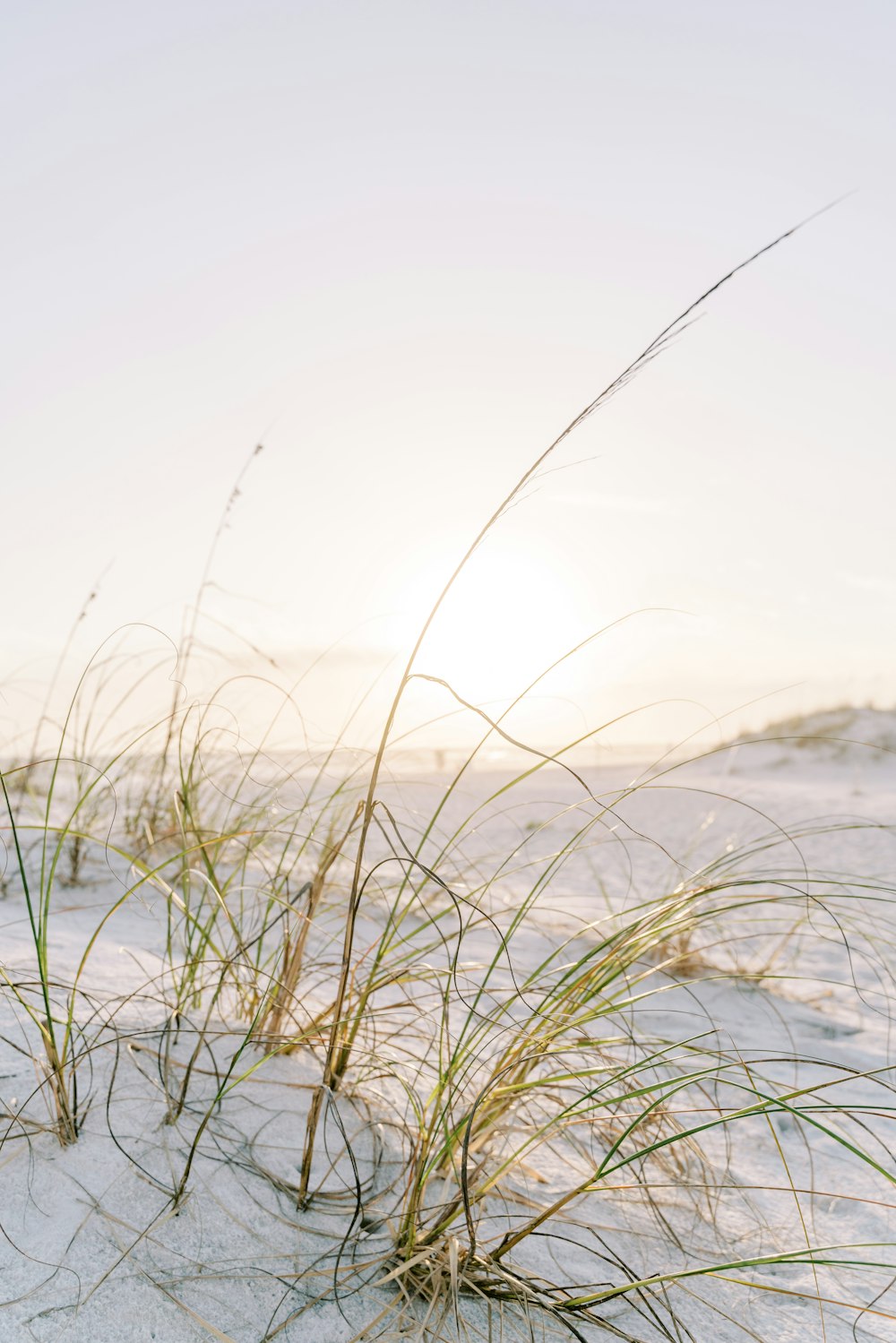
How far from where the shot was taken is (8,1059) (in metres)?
1.46

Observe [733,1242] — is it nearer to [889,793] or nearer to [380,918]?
[380,918]

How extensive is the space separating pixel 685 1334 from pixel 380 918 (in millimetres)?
2124

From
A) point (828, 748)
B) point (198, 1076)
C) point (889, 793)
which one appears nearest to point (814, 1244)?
point (198, 1076)

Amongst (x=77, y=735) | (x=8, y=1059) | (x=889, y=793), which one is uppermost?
(x=77, y=735)

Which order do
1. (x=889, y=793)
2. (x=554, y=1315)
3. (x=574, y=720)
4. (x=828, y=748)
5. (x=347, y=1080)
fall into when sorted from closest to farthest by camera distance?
(x=554, y=1315)
(x=347, y=1080)
(x=574, y=720)
(x=889, y=793)
(x=828, y=748)

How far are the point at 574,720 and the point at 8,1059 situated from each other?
1463 millimetres

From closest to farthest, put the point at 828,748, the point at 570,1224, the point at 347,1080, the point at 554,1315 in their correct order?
the point at 554,1315, the point at 570,1224, the point at 347,1080, the point at 828,748

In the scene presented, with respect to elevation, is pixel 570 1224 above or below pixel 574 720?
below

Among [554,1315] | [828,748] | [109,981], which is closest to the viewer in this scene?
[554,1315]

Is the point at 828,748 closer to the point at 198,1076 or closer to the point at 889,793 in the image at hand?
the point at 889,793

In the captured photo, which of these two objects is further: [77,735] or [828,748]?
[828,748]

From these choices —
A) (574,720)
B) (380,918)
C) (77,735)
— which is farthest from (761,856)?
(77,735)

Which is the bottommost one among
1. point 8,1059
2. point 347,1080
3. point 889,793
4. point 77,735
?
point 889,793

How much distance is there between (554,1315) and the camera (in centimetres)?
119
